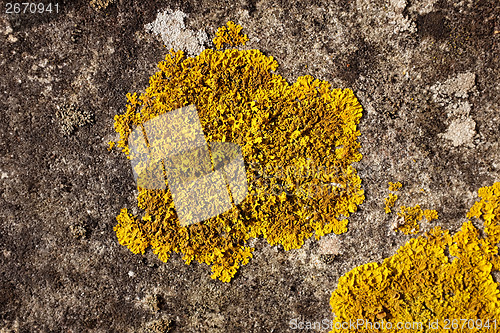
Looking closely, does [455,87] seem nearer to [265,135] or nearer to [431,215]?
[431,215]

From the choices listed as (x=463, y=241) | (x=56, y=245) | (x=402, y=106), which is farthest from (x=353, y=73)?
(x=56, y=245)

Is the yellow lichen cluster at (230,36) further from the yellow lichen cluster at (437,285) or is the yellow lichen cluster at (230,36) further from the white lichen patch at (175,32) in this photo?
the yellow lichen cluster at (437,285)

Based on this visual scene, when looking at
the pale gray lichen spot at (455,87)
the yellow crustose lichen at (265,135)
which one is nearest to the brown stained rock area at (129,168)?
the pale gray lichen spot at (455,87)

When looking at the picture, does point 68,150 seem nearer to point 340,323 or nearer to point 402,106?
point 340,323

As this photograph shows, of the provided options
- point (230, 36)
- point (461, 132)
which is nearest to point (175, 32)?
point (230, 36)

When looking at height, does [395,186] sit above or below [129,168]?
below

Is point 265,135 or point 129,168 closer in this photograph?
point 265,135

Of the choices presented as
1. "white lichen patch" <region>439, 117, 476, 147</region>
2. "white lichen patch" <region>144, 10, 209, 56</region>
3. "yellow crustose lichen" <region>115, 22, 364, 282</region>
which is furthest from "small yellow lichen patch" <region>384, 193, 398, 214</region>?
"white lichen patch" <region>144, 10, 209, 56</region>

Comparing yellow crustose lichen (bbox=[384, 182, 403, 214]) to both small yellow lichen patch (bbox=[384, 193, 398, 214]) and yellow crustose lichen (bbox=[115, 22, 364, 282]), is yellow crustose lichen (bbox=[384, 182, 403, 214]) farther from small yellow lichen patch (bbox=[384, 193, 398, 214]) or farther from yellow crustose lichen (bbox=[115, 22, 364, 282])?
yellow crustose lichen (bbox=[115, 22, 364, 282])
